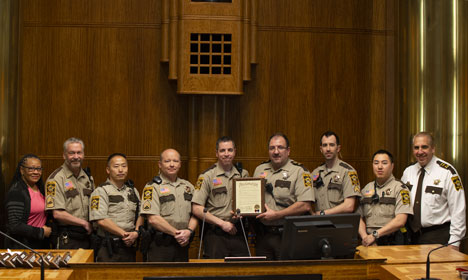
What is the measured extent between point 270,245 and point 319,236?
1431mm

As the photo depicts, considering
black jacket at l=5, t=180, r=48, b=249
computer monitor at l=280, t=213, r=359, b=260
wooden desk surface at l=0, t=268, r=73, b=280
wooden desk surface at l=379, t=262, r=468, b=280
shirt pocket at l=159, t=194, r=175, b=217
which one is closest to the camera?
wooden desk surface at l=0, t=268, r=73, b=280

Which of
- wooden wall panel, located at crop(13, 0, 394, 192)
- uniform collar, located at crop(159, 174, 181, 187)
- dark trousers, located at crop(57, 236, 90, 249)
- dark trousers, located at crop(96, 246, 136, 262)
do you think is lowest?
dark trousers, located at crop(96, 246, 136, 262)

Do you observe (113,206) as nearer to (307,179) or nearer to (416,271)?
(307,179)

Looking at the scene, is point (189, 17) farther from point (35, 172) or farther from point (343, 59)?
point (35, 172)

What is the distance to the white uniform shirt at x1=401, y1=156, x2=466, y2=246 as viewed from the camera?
433cm

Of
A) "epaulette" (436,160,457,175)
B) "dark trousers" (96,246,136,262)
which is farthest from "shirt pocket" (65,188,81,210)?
"epaulette" (436,160,457,175)

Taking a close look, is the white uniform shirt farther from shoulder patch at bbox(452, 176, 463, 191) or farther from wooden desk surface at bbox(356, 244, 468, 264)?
wooden desk surface at bbox(356, 244, 468, 264)

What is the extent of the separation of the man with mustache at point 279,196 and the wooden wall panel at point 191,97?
118 cm

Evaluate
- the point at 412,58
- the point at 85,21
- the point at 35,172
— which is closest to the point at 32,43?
the point at 85,21

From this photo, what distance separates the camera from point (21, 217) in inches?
172

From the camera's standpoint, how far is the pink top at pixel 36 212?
4.46 meters

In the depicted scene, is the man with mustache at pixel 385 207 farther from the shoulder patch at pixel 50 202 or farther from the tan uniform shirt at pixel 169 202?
the shoulder patch at pixel 50 202

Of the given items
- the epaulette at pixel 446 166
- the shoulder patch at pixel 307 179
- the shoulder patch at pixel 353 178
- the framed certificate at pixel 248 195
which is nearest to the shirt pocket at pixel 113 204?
the framed certificate at pixel 248 195

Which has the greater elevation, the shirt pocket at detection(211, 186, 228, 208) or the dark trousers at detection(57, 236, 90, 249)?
the shirt pocket at detection(211, 186, 228, 208)
